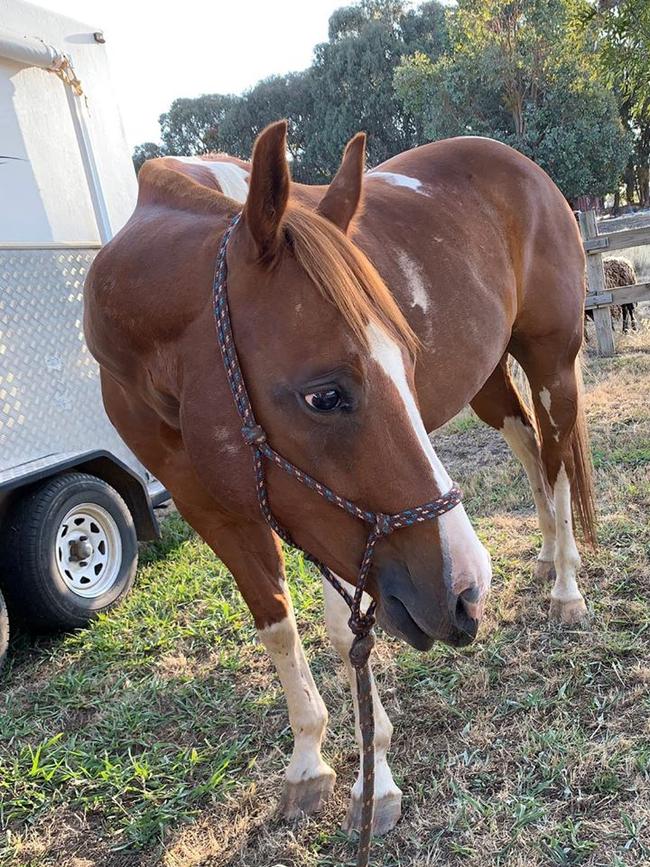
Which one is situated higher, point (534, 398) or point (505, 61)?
point (505, 61)

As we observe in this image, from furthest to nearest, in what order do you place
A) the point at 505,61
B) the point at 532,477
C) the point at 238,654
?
the point at 505,61
the point at 532,477
the point at 238,654

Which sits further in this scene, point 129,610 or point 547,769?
point 129,610

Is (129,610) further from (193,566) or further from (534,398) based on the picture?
(534,398)

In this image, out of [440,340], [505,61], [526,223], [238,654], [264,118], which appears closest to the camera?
[440,340]

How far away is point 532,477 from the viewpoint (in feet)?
10.8

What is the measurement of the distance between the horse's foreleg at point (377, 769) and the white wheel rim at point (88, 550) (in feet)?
6.31

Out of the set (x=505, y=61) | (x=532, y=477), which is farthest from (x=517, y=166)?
(x=505, y=61)

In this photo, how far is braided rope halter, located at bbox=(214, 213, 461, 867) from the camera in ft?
4.12

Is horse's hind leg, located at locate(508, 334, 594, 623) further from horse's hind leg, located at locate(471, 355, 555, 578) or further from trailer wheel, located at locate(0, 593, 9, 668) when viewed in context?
trailer wheel, located at locate(0, 593, 9, 668)

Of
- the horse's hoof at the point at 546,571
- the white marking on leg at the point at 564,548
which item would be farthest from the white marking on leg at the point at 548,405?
the horse's hoof at the point at 546,571

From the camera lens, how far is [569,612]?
276 centimetres

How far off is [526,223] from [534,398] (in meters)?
0.77

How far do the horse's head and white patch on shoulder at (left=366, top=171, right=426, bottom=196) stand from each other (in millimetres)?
1304

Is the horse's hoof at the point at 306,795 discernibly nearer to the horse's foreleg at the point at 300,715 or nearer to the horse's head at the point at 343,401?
the horse's foreleg at the point at 300,715
